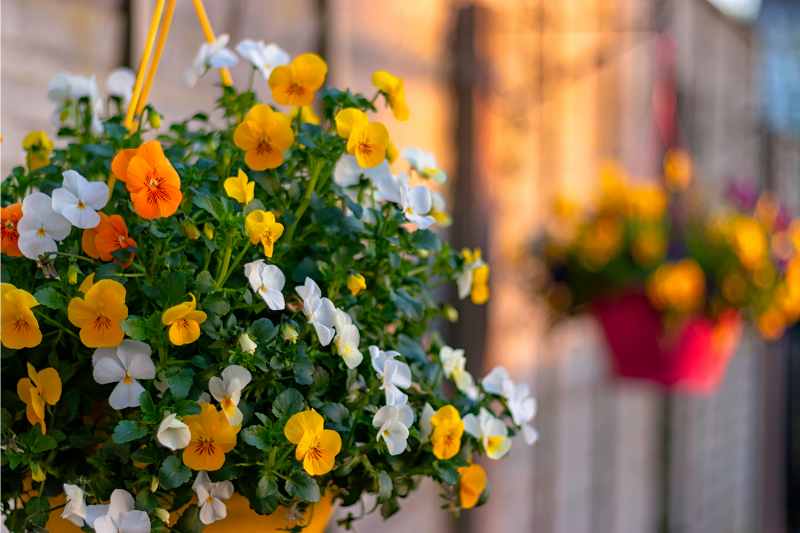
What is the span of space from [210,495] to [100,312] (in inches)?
5.4

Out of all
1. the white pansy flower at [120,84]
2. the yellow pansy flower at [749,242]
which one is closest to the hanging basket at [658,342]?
the yellow pansy flower at [749,242]

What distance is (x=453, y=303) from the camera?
2561mm

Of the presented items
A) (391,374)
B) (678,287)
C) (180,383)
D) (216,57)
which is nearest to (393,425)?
(391,374)

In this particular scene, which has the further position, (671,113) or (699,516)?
(699,516)

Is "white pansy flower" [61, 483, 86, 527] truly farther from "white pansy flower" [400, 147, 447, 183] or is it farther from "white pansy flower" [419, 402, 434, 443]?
"white pansy flower" [400, 147, 447, 183]

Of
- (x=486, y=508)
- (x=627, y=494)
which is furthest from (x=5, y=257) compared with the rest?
(x=627, y=494)

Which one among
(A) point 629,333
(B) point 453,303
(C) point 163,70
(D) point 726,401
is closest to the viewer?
(C) point 163,70

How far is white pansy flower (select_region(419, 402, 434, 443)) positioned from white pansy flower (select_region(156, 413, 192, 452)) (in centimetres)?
18

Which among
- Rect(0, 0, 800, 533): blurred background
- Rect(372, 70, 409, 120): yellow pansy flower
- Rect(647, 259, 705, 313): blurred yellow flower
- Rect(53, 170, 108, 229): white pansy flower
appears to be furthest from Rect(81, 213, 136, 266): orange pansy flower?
Rect(647, 259, 705, 313): blurred yellow flower

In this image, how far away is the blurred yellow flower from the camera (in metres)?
2.29

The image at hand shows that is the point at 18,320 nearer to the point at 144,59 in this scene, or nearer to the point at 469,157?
the point at 144,59

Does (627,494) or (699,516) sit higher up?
(627,494)

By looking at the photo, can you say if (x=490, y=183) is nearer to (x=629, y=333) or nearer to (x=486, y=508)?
(x=629, y=333)

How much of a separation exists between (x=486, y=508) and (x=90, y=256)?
2.03 meters
